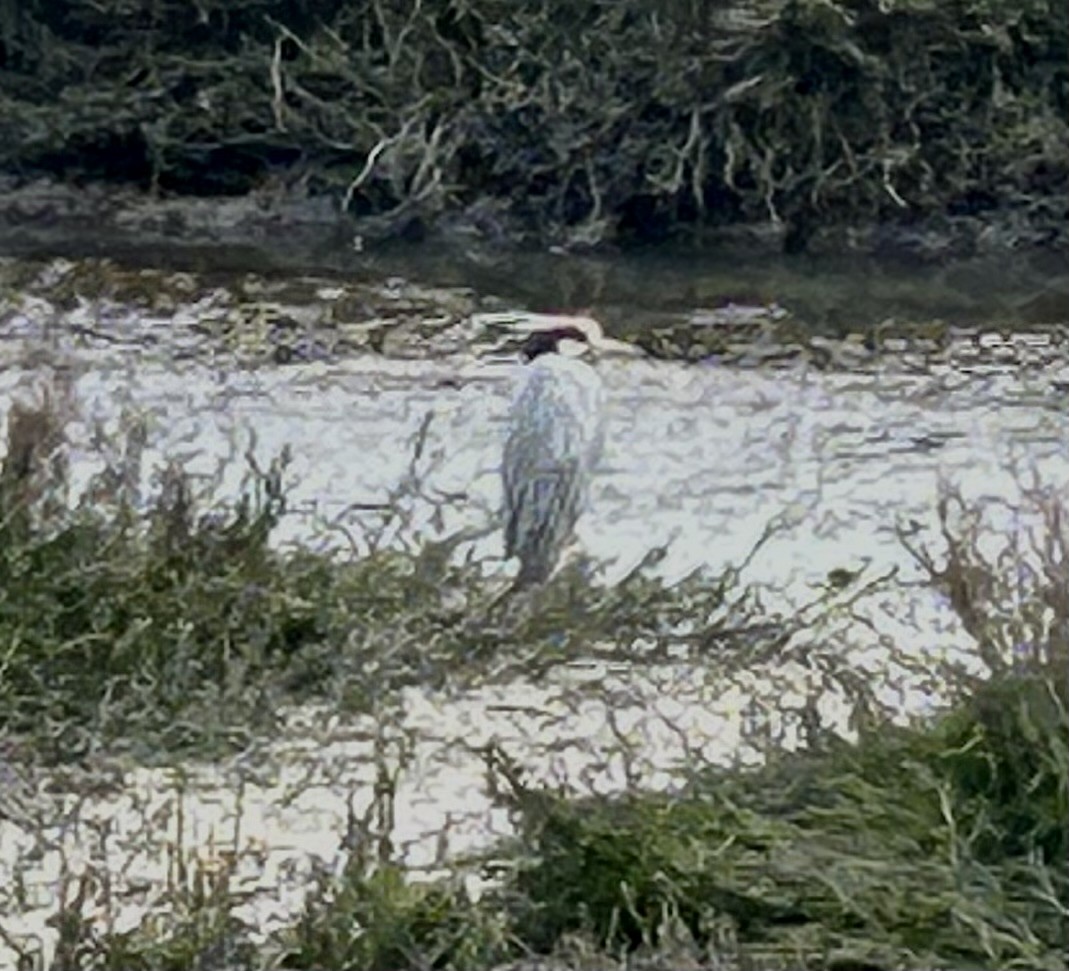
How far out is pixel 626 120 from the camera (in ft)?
51.1

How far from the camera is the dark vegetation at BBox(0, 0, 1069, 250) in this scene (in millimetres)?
15180

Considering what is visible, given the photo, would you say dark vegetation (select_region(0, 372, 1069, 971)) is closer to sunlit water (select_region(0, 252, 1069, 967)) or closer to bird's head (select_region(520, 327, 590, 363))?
sunlit water (select_region(0, 252, 1069, 967))

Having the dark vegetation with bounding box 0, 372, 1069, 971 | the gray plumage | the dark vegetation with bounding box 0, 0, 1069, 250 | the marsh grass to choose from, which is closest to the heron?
the gray plumage

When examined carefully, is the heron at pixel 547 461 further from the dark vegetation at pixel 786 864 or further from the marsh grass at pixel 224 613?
the dark vegetation at pixel 786 864

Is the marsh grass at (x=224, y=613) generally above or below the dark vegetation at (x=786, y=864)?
below

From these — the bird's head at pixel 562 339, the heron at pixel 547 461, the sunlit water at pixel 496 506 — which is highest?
the bird's head at pixel 562 339

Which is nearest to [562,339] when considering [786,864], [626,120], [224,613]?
[224,613]

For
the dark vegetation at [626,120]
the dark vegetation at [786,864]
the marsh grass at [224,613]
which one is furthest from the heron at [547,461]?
the dark vegetation at [626,120]

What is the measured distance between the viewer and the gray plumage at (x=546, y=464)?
7449mm

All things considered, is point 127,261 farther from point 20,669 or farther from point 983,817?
point 983,817

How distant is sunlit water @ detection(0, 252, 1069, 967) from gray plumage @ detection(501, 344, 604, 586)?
15cm

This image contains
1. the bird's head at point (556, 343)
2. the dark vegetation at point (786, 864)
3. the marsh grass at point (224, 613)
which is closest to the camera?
the dark vegetation at point (786, 864)

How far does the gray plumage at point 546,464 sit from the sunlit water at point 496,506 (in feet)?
0.49

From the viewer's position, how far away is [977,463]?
980cm
